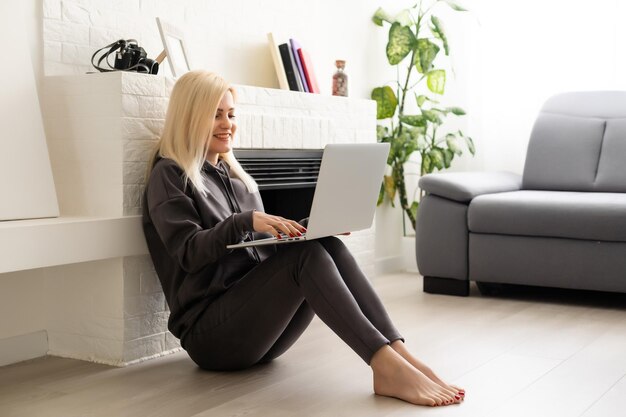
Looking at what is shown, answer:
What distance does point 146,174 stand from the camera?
283 centimetres

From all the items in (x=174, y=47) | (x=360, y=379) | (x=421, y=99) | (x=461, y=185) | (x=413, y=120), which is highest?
(x=174, y=47)

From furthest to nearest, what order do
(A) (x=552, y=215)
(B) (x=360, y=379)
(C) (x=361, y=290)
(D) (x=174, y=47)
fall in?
(A) (x=552, y=215) < (D) (x=174, y=47) < (B) (x=360, y=379) < (C) (x=361, y=290)

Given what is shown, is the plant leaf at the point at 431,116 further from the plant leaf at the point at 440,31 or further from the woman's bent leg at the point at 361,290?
the woman's bent leg at the point at 361,290

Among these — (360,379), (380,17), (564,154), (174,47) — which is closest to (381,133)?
(380,17)

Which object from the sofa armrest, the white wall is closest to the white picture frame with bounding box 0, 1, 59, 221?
the sofa armrest

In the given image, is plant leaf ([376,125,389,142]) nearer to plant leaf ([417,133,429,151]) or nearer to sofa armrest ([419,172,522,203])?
plant leaf ([417,133,429,151])

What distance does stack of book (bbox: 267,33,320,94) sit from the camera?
389 cm

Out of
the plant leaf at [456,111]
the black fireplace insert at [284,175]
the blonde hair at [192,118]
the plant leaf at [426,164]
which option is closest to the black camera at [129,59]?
the blonde hair at [192,118]

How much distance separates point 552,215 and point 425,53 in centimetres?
138

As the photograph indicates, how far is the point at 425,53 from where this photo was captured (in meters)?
4.78

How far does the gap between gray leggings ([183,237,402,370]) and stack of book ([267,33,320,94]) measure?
151 cm

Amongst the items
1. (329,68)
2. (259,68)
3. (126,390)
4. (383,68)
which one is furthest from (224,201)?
(383,68)

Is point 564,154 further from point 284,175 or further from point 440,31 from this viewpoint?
point 284,175

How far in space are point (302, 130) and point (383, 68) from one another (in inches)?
55.5
